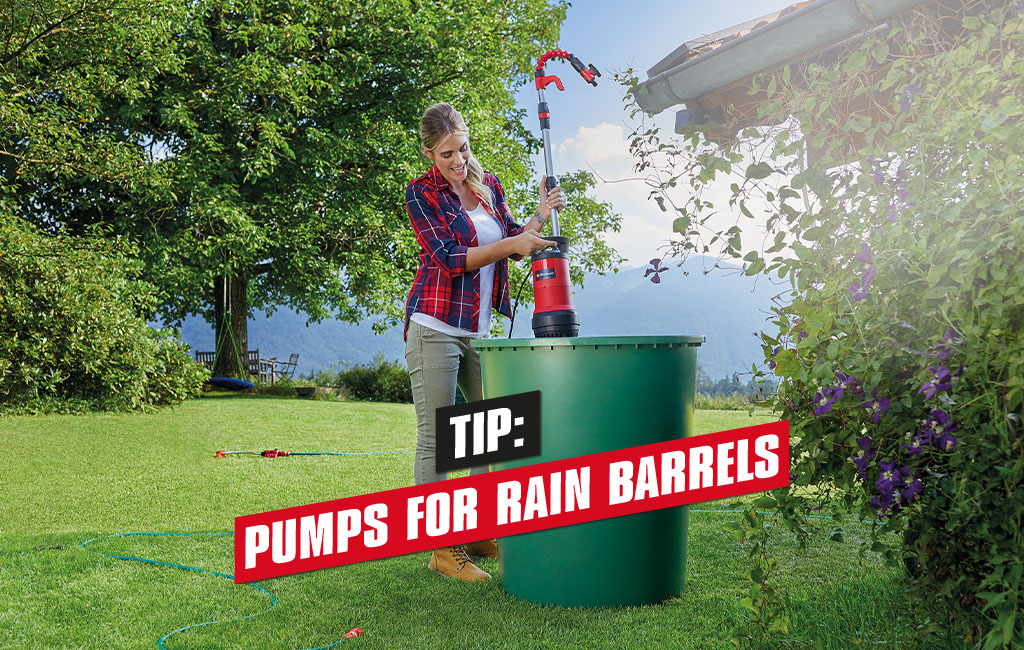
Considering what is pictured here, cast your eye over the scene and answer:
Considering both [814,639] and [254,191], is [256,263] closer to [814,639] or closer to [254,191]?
[254,191]

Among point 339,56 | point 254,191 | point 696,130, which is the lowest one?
point 696,130

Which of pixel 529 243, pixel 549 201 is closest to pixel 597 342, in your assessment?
pixel 529 243

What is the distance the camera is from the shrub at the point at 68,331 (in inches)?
319

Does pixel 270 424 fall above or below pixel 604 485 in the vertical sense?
below

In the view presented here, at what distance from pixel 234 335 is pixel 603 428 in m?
11.5

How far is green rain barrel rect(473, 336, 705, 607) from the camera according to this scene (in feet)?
7.40

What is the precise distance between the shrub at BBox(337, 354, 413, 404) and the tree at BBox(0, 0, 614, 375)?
1.05 m

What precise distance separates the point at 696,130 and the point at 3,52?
33.9ft

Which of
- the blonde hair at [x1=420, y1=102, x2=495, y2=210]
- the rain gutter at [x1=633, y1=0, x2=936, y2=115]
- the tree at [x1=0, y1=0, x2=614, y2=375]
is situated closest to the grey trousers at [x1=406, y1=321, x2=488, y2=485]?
the blonde hair at [x1=420, y1=102, x2=495, y2=210]

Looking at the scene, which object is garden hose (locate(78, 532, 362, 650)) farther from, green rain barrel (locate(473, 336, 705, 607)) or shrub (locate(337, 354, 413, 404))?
shrub (locate(337, 354, 413, 404))

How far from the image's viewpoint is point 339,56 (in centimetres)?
1165

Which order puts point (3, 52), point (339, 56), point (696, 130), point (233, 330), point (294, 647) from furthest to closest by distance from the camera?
point (233, 330) → point (339, 56) → point (3, 52) → point (294, 647) → point (696, 130)

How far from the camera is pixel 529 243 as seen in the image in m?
2.45

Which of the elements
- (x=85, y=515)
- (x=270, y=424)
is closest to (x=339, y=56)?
(x=270, y=424)
